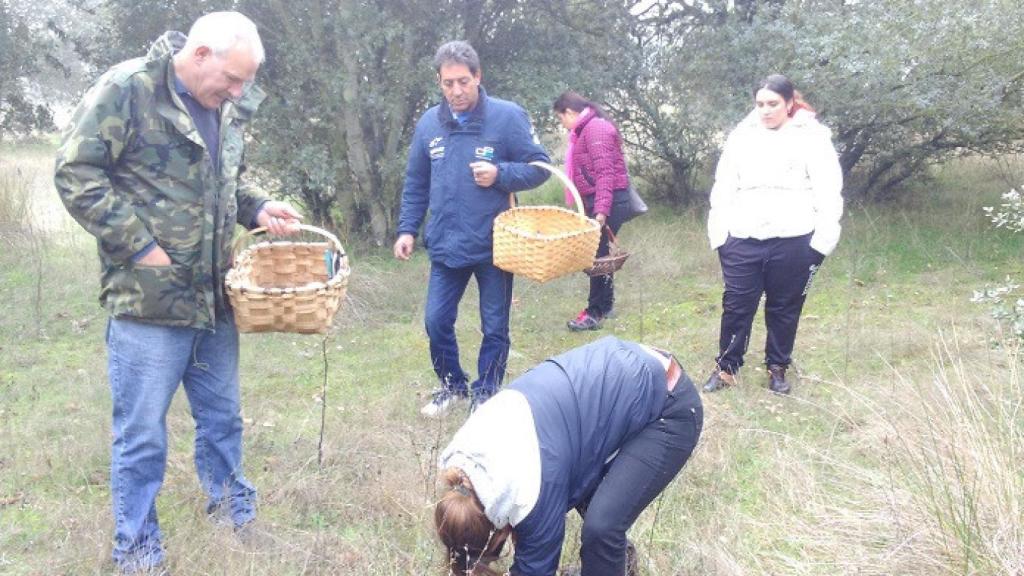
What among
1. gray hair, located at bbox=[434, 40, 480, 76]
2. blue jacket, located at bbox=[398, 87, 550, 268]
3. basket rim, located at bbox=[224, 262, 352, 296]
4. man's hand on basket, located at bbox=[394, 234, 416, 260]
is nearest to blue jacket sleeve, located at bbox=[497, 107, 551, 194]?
blue jacket, located at bbox=[398, 87, 550, 268]

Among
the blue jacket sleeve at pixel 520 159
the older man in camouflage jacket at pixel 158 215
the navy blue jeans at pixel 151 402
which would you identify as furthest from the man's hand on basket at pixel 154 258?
the blue jacket sleeve at pixel 520 159

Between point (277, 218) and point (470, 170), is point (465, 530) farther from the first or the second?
point (470, 170)

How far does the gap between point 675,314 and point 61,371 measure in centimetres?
414

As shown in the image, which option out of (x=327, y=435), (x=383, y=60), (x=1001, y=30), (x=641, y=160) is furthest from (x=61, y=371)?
(x=1001, y=30)

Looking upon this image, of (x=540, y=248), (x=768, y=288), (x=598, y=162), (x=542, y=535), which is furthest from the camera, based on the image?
(x=598, y=162)

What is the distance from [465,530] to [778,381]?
2.96 meters

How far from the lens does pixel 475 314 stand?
6.47 metres

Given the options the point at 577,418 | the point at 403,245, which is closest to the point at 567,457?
the point at 577,418

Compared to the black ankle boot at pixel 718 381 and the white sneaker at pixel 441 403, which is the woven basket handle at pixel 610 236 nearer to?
the black ankle boot at pixel 718 381

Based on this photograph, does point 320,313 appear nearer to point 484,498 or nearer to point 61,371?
point 484,498

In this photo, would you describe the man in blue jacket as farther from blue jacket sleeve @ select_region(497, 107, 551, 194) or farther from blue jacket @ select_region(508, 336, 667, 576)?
blue jacket @ select_region(508, 336, 667, 576)

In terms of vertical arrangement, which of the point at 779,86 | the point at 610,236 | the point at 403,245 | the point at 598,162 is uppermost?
the point at 779,86

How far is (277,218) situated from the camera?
10.4 feet

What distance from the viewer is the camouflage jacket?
8.34ft
